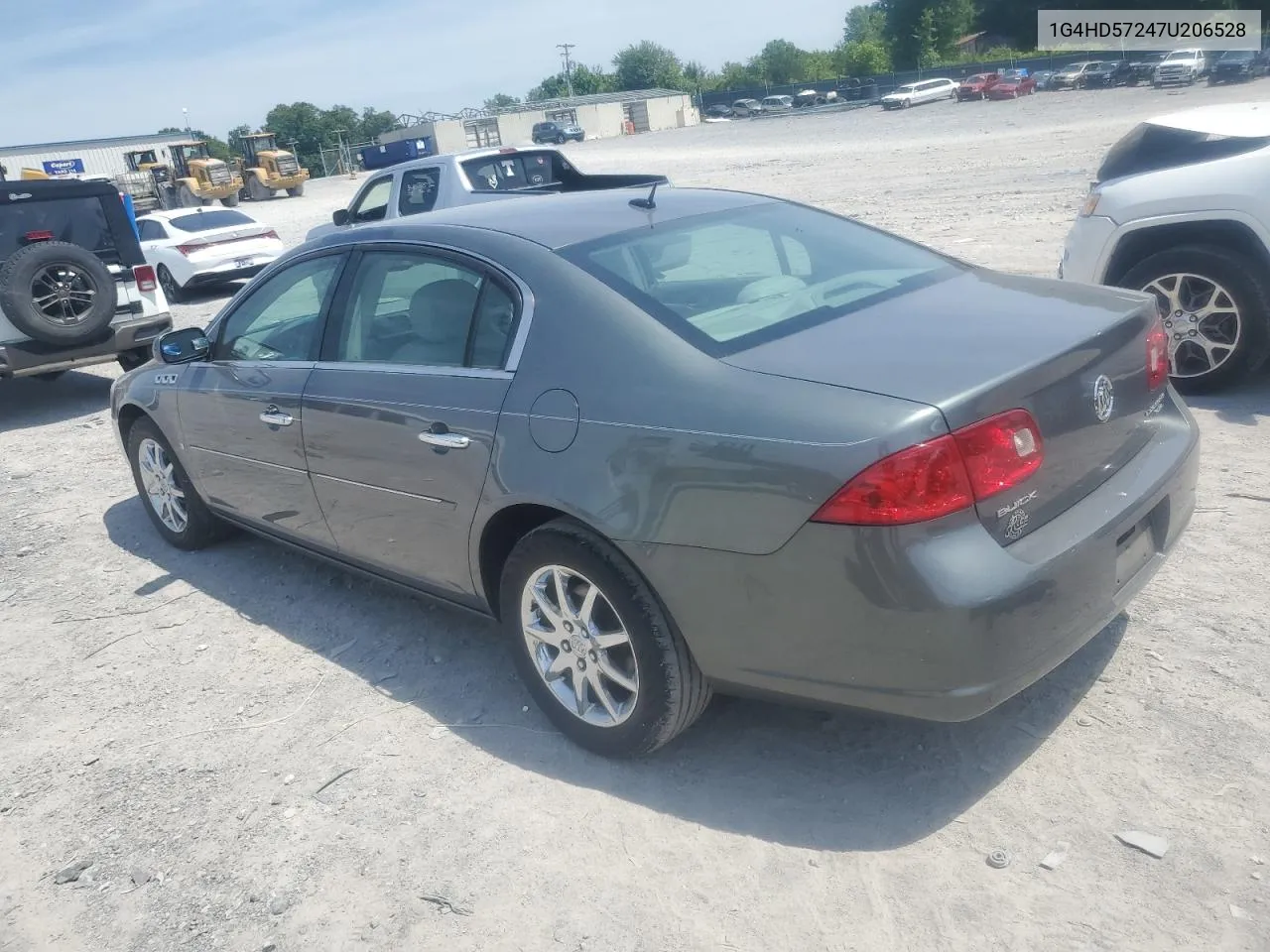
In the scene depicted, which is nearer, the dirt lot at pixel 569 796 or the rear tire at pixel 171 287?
the dirt lot at pixel 569 796

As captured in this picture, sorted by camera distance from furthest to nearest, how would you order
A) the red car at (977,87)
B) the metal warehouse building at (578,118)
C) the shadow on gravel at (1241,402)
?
the metal warehouse building at (578,118) < the red car at (977,87) < the shadow on gravel at (1241,402)

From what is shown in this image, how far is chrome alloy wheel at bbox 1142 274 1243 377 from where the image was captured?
581 centimetres

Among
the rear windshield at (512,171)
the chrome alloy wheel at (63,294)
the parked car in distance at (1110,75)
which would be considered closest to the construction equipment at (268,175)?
the rear windshield at (512,171)

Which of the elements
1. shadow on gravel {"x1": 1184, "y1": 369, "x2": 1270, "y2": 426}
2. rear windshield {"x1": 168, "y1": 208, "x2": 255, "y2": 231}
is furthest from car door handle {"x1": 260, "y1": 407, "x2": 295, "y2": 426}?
rear windshield {"x1": 168, "y1": 208, "x2": 255, "y2": 231}

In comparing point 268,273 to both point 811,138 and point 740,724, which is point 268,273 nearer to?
point 740,724

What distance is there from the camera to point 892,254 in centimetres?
389

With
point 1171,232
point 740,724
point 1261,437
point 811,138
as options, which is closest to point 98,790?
point 740,724

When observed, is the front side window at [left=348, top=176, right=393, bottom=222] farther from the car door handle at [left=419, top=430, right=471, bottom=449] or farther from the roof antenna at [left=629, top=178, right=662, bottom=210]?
the car door handle at [left=419, top=430, right=471, bottom=449]

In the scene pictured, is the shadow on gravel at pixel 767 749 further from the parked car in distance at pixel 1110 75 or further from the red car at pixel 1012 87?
the red car at pixel 1012 87

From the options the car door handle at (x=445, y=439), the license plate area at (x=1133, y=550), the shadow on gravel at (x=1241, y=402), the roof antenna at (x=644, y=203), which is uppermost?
the roof antenna at (x=644, y=203)

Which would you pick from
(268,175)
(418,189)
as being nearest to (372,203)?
(418,189)

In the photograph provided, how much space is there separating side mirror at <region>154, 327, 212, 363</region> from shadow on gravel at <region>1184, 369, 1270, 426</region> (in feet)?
16.6

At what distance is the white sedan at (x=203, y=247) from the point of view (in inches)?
608

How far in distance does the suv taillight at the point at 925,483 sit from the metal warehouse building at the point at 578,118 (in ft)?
242
